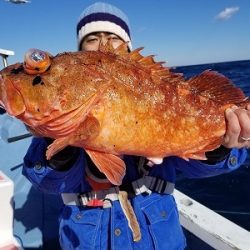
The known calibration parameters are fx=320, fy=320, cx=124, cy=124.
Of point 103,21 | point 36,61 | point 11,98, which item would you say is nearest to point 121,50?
point 36,61

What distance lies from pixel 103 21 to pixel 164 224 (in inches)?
96.6

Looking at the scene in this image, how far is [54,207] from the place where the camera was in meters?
4.42

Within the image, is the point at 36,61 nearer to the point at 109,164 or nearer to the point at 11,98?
the point at 11,98

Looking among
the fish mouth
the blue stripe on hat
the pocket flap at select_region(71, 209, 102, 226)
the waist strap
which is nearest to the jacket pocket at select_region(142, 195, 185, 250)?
the waist strap

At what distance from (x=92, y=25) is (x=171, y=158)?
1.86 metres

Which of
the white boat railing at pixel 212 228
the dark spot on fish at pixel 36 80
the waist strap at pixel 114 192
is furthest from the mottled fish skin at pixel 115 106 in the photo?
the white boat railing at pixel 212 228

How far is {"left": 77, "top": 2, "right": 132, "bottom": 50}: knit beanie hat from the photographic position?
3.78m

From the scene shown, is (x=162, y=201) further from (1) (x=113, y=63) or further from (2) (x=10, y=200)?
(2) (x=10, y=200)

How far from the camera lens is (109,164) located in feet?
7.13

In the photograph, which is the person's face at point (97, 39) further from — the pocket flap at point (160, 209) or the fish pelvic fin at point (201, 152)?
the pocket flap at point (160, 209)

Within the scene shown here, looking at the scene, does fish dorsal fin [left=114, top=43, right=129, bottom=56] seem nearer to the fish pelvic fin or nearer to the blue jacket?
the fish pelvic fin

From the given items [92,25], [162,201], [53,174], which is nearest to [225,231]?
[162,201]

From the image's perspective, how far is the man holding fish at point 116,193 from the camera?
278cm

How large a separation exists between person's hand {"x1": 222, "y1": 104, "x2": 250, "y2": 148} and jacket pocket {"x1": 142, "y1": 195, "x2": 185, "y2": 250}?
2.89 feet
